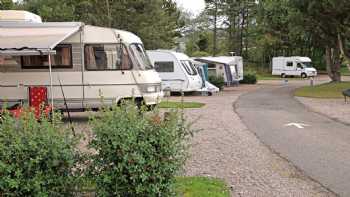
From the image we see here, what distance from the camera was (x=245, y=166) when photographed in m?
8.41

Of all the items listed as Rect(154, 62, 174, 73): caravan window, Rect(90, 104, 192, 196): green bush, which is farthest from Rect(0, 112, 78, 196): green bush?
Rect(154, 62, 174, 73): caravan window

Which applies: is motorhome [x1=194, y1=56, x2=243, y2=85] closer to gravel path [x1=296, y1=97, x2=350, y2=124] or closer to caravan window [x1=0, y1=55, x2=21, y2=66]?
→ gravel path [x1=296, y1=97, x2=350, y2=124]

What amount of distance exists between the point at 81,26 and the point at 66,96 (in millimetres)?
2135

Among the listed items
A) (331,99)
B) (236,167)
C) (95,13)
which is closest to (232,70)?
(95,13)

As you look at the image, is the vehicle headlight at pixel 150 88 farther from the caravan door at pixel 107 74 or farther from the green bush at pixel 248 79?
the green bush at pixel 248 79

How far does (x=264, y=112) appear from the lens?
18703 mm

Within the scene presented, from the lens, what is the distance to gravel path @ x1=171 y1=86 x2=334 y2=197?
22.4 feet

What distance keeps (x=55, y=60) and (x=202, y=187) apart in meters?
9.34

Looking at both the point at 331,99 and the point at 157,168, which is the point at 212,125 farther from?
the point at 331,99

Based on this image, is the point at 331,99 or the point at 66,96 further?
the point at 331,99

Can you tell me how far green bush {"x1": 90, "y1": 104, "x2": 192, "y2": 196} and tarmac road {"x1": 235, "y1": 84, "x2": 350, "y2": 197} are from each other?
2963mm

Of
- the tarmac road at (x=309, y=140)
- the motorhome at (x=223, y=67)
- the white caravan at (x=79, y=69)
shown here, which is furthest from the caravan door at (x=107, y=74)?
the motorhome at (x=223, y=67)

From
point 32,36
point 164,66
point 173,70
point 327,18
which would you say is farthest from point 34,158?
point 327,18

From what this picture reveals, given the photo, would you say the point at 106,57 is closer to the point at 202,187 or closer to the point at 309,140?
the point at 309,140
